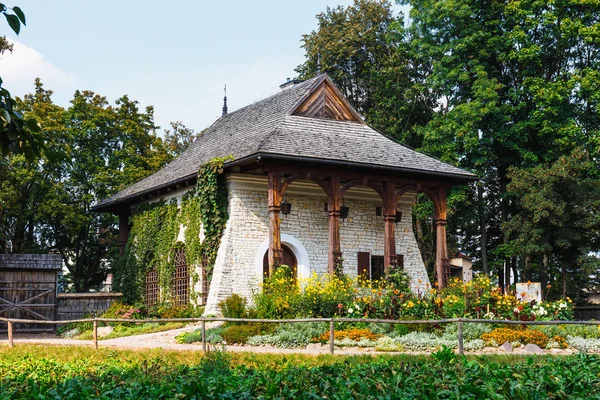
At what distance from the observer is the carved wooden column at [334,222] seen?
66.5ft

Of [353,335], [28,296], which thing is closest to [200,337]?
[353,335]

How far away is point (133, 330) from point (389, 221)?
7370 mm

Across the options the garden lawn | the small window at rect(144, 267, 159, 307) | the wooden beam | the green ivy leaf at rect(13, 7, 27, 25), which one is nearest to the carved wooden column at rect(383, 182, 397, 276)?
the wooden beam

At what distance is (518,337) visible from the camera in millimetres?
14875

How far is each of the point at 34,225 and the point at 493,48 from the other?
66.8 feet

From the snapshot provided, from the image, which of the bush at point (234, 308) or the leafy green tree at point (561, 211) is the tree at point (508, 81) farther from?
the bush at point (234, 308)

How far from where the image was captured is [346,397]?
6.57 meters

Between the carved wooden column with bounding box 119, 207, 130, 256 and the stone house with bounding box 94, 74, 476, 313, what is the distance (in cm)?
242

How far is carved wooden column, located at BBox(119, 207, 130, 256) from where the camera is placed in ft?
90.1

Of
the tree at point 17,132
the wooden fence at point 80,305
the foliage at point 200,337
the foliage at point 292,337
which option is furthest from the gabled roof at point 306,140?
the tree at point 17,132

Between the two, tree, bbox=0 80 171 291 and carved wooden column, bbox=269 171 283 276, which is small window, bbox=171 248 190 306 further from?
tree, bbox=0 80 171 291

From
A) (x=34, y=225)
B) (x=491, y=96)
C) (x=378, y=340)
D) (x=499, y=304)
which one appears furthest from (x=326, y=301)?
(x=34, y=225)

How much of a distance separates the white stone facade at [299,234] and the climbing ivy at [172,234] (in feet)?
1.16

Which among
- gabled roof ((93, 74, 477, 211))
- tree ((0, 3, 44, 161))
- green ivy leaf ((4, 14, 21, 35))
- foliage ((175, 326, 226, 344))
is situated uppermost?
gabled roof ((93, 74, 477, 211))
